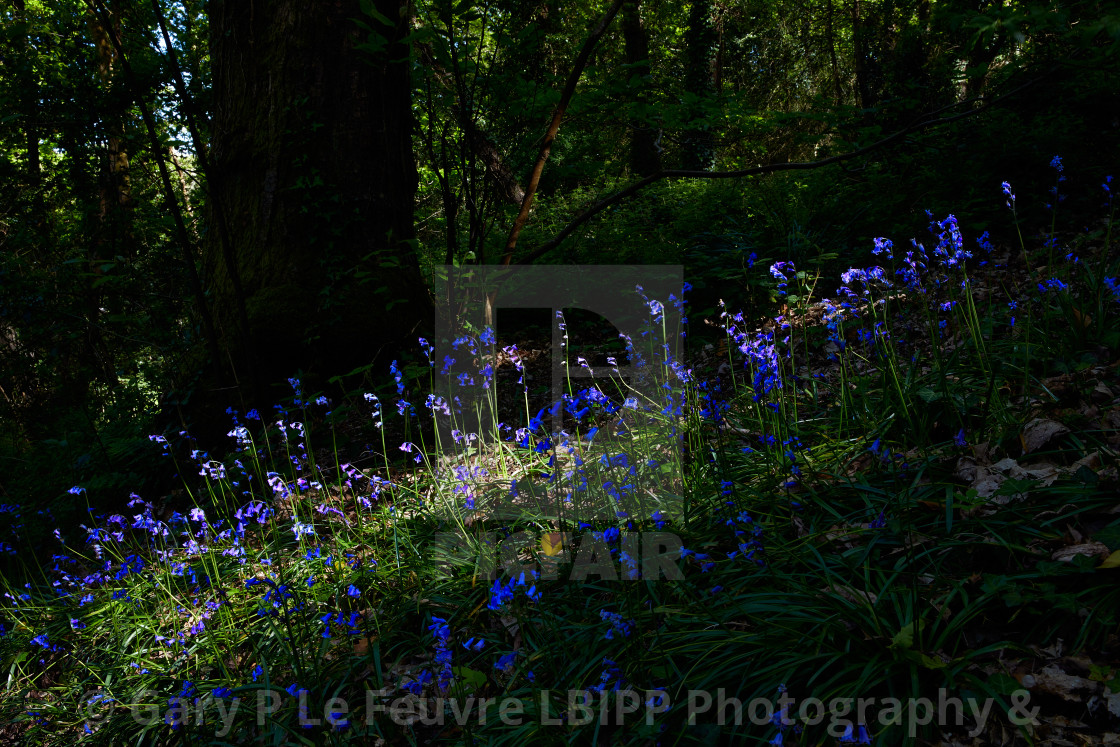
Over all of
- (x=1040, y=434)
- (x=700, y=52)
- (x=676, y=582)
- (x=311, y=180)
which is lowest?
(x=676, y=582)

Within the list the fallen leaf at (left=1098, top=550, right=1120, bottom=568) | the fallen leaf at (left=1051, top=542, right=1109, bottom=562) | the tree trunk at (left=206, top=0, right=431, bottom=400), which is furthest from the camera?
the tree trunk at (left=206, top=0, right=431, bottom=400)

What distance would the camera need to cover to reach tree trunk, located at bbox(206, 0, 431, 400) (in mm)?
4305

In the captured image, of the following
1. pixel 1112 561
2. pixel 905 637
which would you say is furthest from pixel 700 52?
pixel 905 637

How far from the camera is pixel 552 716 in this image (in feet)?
5.63

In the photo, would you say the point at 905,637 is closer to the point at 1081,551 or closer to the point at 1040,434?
the point at 1081,551

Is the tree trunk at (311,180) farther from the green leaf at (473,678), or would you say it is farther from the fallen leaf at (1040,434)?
the fallen leaf at (1040,434)

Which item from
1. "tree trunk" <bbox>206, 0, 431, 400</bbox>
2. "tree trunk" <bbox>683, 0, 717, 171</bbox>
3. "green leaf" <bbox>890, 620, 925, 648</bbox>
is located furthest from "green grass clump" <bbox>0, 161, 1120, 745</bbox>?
"tree trunk" <bbox>683, 0, 717, 171</bbox>

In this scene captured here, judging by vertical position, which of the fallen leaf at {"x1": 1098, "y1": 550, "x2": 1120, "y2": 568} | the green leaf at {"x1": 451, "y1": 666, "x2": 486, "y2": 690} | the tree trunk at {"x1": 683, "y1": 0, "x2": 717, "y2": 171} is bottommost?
the green leaf at {"x1": 451, "y1": 666, "x2": 486, "y2": 690}

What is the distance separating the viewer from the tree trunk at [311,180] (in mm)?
4305

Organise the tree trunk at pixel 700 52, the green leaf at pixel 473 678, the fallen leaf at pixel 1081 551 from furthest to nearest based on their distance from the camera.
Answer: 1. the tree trunk at pixel 700 52
2. the green leaf at pixel 473 678
3. the fallen leaf at pixel 1081 551

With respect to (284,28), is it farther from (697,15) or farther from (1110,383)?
(697,15)

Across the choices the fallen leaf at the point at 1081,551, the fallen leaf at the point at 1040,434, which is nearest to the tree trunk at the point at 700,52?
the fallen leaf at the point at 1040,434

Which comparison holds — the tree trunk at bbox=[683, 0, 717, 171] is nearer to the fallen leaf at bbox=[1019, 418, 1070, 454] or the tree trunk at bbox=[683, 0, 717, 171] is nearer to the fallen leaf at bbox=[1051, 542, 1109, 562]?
the fallen leaf at bbox=[1019, 418, 1070, 454]

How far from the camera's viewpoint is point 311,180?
4305 millimetres
